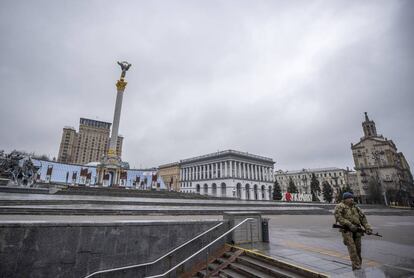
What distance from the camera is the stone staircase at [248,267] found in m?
4.99

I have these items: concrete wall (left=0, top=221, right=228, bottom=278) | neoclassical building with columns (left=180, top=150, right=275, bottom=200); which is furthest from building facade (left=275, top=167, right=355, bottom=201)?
concrete wall (left=0, top=221, right=228, bottom=278)

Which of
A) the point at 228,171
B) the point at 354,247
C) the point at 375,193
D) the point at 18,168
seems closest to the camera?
the point at 354,247

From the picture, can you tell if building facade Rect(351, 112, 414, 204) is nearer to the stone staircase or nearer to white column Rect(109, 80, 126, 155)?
white column Rect(109, 80, 126, 155)

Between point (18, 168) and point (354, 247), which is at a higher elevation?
point (18, 168)

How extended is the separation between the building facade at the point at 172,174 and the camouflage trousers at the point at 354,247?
280 feet

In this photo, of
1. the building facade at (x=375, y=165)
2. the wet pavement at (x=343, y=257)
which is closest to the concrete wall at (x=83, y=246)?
the wet pavement at (x=343, y=257)

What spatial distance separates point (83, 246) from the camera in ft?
17.9

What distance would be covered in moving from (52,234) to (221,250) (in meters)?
4.93

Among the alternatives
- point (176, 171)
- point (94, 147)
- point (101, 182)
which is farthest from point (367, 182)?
point (94, 147)

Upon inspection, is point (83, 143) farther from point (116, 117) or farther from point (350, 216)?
point (350, 216)

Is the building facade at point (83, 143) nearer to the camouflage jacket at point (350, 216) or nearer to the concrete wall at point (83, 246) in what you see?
the concrete wall at point (83, 246)

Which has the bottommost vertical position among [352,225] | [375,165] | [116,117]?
[352,225]

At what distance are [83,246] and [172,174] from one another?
296 feet

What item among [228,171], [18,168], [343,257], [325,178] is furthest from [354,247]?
[325,178]
